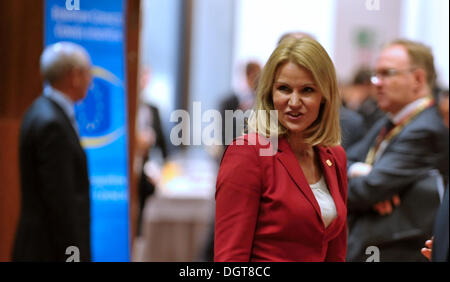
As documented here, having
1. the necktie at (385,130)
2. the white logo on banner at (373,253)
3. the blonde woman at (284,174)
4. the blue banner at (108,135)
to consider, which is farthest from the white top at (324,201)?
the blue banner at (108,135)

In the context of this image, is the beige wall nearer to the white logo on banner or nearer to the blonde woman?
the white logo on banner

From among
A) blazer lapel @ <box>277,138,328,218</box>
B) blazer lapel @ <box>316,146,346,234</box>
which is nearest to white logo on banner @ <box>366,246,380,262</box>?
blazer lapel @ <box>316,146,346,234</box>

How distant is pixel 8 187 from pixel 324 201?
7.59 feet

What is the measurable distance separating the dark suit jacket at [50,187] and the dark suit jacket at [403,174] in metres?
1.12

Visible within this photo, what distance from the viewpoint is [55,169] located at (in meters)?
3.03

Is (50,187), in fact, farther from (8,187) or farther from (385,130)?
(385,130)

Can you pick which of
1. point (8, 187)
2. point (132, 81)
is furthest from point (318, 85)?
point (132, 81)

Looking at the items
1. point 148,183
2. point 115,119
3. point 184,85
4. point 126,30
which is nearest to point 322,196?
point 115,119

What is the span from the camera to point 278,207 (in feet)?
6.07

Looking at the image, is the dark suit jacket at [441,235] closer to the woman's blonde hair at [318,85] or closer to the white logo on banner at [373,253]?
the white logo on banner at [373,253]

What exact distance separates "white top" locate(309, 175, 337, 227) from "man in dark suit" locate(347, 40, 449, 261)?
59 centimetres

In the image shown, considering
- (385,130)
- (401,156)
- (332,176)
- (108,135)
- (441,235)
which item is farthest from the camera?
(108,135)

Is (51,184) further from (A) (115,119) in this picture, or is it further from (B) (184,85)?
(B) (184,85)
